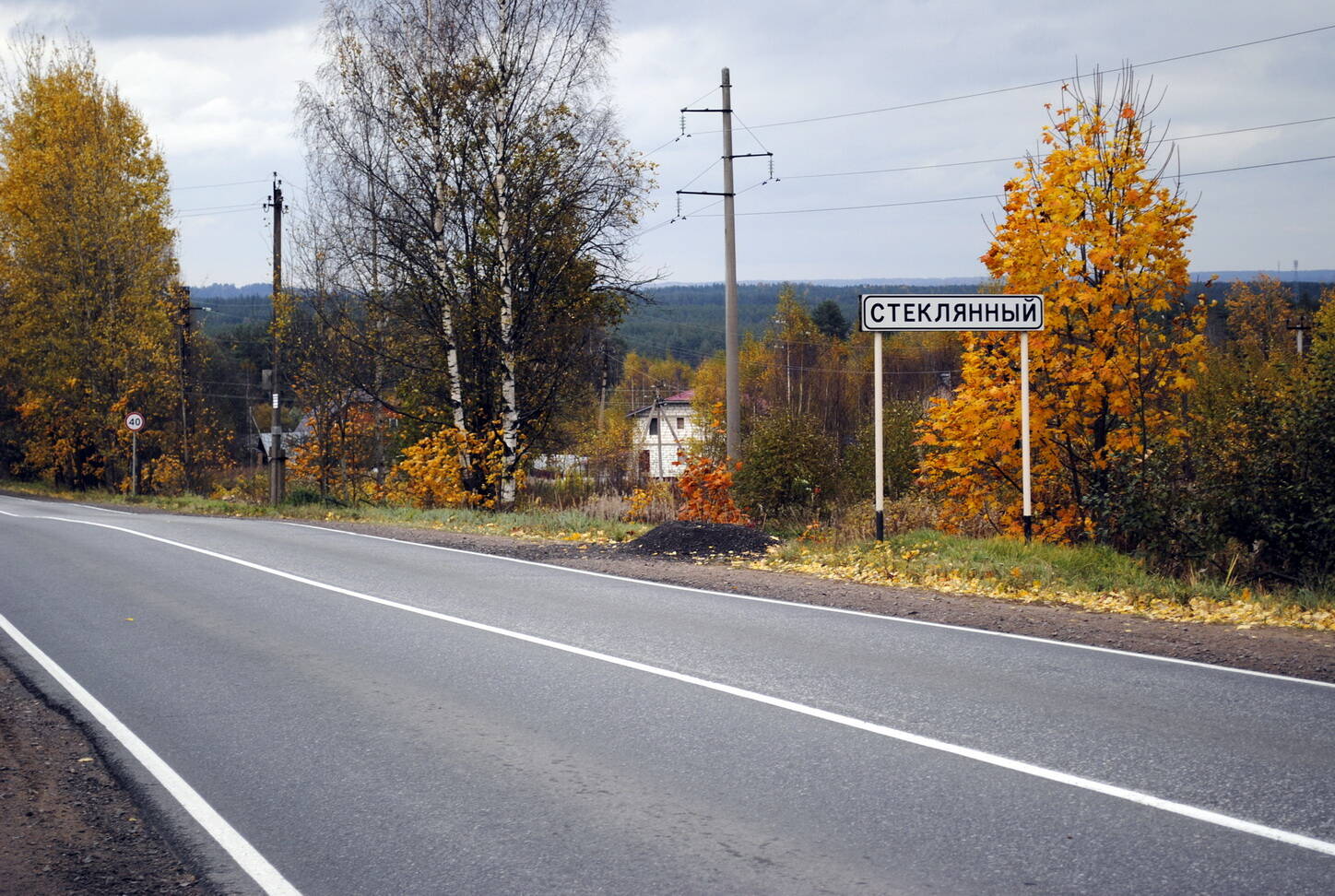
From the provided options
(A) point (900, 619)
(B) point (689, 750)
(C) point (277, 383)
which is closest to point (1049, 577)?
(A) point (900, 619)

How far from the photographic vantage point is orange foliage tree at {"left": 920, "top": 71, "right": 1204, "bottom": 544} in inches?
632

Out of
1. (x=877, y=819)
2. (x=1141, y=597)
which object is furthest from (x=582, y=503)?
(x=877, y=819)

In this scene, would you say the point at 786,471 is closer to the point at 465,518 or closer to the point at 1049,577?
the point at 465,518

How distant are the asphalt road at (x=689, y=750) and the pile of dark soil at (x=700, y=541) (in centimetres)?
460

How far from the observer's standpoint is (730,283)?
23703mm

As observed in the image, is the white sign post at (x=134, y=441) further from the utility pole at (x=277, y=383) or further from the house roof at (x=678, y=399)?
the house roof at (x=678, y=399)

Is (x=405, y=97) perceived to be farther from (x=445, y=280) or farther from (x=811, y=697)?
(x=811, y=697)

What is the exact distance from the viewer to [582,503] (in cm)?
2553

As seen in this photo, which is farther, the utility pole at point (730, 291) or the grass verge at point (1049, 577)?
the utility pole at point (730, 291)

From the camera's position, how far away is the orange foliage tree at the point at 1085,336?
52.7 feet

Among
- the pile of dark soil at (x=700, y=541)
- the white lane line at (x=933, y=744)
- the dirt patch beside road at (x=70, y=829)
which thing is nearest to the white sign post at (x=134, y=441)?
the pile of dark soil at (x=700, y=541)

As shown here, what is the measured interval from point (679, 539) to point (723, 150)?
11268mm

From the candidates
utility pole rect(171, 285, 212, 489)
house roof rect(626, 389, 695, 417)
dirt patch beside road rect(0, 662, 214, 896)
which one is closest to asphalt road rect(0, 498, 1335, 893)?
dirt patch beside road rect(0, 662, 214, 896)

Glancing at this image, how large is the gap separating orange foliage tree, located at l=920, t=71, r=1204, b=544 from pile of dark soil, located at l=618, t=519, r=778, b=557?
10.3 ft
